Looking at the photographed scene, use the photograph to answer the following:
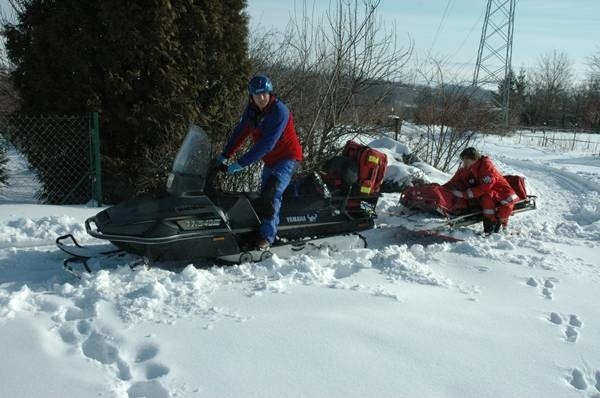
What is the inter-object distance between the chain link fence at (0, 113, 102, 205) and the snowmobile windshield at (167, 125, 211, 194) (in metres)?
2.53

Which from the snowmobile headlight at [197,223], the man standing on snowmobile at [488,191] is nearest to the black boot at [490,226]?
the man standing on snowmobile at [488,191]

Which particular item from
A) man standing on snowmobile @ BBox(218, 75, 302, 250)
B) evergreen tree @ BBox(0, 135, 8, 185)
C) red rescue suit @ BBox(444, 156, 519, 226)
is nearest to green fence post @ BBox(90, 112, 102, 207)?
evergreen tree @ BBox(0, 135, 8, 185)

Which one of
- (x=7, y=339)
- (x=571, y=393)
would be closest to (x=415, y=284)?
(x=571, y=393)

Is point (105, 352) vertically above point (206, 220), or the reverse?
point (206, 220)

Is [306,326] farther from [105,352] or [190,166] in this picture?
[190,166]

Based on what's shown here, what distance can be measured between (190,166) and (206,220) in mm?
508

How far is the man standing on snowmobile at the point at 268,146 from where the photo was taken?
464 cm

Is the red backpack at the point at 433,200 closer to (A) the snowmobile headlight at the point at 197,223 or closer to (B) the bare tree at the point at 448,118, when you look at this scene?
(A) the snowmobile headlight at the point at 197,223

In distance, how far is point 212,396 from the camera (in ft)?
8.65

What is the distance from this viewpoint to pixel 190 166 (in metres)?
4.56

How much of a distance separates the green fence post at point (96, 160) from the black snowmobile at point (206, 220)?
2045 mm

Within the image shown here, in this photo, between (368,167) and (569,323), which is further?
(368,167)

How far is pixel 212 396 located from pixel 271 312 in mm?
1057

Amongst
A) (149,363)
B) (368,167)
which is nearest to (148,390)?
(149,363)
